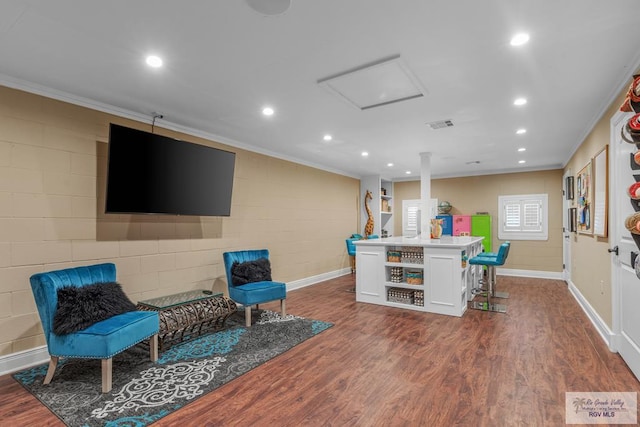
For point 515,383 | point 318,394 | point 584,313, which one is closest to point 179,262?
point 318,394

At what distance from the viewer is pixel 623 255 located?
2836mm

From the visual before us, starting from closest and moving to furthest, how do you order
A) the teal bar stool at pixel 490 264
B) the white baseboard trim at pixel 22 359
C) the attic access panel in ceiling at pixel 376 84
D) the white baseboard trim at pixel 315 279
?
the attic access panel in ceiling at pixel 376 84, the white baseboard trim at pixel 22 359, the teal bar stool at pixel 490 264, the white baseboard trim at pixel 315 279

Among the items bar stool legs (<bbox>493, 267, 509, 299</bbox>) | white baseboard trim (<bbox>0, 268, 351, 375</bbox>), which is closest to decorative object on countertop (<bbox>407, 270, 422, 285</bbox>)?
bar stool legs (<bbox>493, 267, 509, 299</bbox>)

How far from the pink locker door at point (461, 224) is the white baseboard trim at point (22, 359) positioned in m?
7.62

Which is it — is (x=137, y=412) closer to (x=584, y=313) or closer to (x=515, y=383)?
(x=515, y=383)

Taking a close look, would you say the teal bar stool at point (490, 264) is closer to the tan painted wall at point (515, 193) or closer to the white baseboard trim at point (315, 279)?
the white baseboard trim at point (315, 279)

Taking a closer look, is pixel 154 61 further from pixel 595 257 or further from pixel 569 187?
pixel 569 187

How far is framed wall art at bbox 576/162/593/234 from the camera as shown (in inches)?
159

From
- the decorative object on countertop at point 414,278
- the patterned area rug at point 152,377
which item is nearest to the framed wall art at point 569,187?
the decorative object on countertop at point 414,278

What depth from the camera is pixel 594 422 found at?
206 centimetres

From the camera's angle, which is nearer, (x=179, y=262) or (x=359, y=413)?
(x=359, y=413)

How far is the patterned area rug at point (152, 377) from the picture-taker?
219cm

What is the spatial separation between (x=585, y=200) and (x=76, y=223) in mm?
6061

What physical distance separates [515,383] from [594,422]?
0.52 meters
